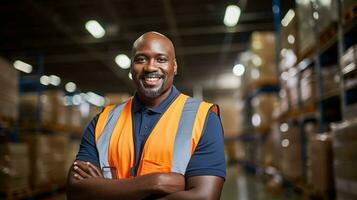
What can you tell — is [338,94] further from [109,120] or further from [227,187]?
[227,187]

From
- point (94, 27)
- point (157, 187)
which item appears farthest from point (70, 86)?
point (157, 187)

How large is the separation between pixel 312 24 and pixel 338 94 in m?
1.22

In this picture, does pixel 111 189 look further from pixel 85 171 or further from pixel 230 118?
pixel 230 118

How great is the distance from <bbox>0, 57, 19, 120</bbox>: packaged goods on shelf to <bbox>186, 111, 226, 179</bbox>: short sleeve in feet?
17.2

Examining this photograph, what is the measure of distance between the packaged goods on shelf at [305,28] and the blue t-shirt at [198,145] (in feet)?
13.6

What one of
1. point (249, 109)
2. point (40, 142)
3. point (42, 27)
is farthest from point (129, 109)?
point (42, 27)

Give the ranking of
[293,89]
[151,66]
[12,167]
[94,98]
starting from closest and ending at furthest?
1. [151,66]
2. [12,167]
3. [293,89]
4. [94,98]

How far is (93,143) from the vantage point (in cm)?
198

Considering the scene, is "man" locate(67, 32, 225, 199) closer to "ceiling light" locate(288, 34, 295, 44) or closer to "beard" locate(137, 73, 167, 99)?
"beard" locate(137, 73, 167, 99)

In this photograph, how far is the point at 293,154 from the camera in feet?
21.2

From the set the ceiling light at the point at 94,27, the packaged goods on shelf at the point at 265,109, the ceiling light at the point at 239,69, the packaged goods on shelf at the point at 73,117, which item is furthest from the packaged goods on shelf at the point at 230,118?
the packaged goods on shelf at the point at 73,117

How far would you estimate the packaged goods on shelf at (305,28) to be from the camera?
5.60m

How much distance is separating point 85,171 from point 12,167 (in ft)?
16.0

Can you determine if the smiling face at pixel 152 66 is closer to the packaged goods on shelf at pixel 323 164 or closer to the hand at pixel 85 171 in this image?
the hand at pixel 85 171
